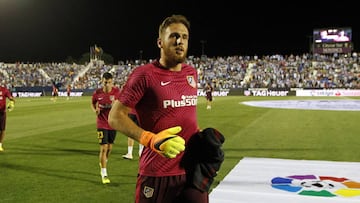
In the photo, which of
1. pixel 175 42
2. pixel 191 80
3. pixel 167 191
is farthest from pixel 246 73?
pixel 167 191

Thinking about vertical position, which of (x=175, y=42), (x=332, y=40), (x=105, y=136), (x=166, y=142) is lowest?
→ (x=105, y=136)

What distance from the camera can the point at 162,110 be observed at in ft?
10.1

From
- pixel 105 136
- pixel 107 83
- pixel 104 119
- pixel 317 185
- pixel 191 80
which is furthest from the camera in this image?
pixel 107 83

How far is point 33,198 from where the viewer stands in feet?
21.2

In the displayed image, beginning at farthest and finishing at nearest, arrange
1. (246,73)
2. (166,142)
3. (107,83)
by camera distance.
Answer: (246,73), (107,83), (166,142)

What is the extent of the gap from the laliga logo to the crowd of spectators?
43489 millimetres

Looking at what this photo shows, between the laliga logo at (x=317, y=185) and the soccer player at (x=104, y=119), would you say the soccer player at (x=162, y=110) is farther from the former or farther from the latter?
the soccer player at (x=104, y=119)

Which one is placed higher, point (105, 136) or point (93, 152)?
point (105, 136)

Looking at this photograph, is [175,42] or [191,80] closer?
[175,42]

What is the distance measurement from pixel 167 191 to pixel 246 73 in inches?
2185

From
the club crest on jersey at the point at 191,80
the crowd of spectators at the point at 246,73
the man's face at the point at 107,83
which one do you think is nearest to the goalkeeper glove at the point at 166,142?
the club crest on jersey at the point at 191,80

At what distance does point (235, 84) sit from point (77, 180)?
49.0 m

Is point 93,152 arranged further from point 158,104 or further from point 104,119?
point 158,104

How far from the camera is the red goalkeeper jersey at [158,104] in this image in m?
3.04
